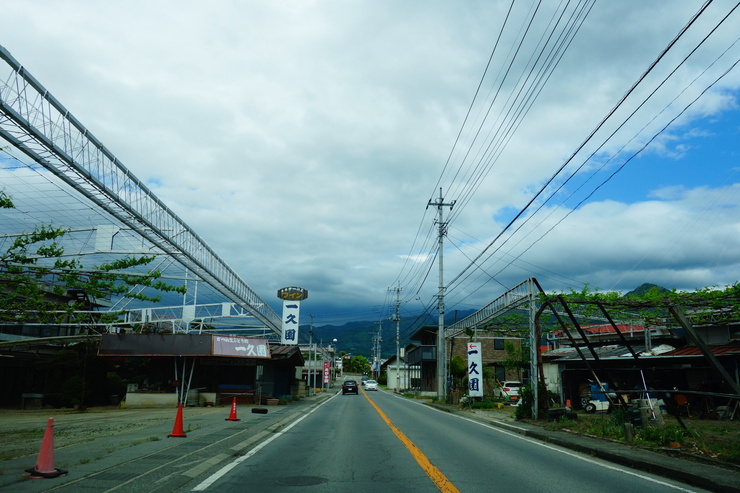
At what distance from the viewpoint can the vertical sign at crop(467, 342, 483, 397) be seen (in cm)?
2909

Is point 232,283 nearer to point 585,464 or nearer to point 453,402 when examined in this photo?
point 453,402

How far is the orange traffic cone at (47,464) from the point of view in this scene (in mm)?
7648

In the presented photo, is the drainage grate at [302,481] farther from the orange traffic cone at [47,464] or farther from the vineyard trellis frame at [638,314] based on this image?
the vineyard trellis frame at [638,314]

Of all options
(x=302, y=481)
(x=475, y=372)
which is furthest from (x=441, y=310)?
(x=302, y=481)

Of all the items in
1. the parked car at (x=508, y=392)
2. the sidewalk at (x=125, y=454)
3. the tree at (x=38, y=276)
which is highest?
the tree at (x=38, y=276)

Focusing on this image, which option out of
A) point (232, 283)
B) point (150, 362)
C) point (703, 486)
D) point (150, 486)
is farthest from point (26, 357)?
point (703, 486)

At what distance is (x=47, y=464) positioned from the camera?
7.75 meters

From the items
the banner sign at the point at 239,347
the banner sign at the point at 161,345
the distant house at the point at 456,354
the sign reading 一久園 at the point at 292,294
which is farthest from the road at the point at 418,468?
the sign reading 一久園 at the point at 292,294

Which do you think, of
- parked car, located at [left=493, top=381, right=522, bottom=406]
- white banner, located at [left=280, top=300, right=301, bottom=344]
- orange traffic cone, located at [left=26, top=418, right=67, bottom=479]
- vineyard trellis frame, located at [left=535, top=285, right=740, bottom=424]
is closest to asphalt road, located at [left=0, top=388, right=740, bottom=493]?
orange traffic cone, located at [left=26, top=418, right=67, bottom=479]

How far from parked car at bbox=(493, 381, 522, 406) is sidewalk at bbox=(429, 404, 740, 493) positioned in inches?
834

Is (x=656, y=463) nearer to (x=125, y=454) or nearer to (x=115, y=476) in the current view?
Result: (x=115, y=476)

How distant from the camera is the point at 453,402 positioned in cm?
3375

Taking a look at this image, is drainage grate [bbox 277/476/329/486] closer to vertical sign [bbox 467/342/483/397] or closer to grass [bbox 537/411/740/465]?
grass [bbox 537/411/740/465]

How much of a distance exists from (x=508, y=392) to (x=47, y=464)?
3314 cm
